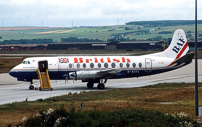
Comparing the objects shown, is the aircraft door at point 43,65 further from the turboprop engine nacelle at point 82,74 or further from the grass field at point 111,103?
the grass field at point 111,103

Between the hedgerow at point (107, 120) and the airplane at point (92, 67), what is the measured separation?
22.9m

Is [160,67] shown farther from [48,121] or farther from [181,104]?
[48,121]

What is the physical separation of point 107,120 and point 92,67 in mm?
25806

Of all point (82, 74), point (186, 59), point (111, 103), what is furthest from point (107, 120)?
point (186, 59)

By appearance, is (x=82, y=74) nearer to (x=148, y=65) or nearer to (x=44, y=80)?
(x=44, y=80)

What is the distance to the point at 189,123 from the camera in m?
15.4

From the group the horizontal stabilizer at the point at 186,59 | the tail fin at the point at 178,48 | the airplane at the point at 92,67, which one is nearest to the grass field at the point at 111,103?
the airplane at the point at 92,67

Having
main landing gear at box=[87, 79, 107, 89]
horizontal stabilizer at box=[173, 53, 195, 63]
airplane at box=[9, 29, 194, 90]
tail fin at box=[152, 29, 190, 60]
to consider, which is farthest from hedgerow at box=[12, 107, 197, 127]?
tail fin at box=[152, 29, 190, 60]

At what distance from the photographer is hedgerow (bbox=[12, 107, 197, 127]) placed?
15633 millimetres

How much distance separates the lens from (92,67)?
4162 cm

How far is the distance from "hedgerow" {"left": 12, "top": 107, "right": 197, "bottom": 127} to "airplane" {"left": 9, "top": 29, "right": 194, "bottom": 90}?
22944mm

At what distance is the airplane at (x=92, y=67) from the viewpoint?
41.0 metres

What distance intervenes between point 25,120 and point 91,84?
25.9 meters

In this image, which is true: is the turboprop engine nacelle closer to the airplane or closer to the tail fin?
the airplane
